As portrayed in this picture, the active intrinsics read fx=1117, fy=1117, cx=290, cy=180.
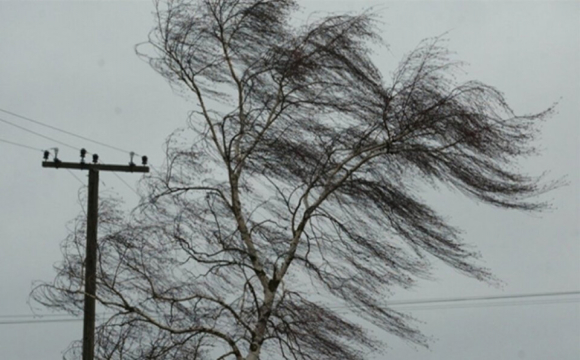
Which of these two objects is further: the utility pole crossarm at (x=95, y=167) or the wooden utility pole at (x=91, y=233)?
the utility pole crossarm at (x=95, y=167)

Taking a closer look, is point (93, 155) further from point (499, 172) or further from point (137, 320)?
point (499, 172)

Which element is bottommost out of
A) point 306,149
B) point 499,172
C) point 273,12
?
point 499,172

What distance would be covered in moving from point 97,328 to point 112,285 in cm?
61

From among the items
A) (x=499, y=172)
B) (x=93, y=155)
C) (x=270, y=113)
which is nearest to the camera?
(x=499, y=172)

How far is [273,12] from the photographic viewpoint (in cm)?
1587

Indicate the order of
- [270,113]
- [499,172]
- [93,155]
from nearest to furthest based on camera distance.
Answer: [499,172] → [270,113] → [93,155]

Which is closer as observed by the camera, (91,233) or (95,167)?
(91,233)

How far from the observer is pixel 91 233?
16781 millimetres

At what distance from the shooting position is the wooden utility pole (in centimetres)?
1581

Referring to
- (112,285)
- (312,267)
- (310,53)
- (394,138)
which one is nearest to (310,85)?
(310,53)

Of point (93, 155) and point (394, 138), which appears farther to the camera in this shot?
point (93, 155)

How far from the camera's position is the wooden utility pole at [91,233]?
15.8 m

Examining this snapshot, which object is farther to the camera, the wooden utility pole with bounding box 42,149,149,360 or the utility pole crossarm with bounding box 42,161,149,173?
the utility pole crossarm with bounding box 42,161,149,173

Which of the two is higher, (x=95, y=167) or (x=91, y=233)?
(x=95, y=167)
